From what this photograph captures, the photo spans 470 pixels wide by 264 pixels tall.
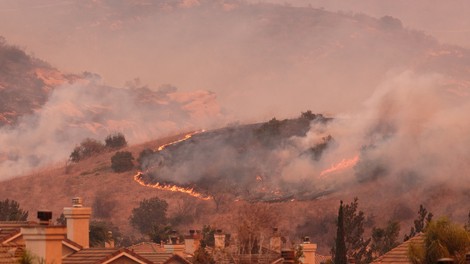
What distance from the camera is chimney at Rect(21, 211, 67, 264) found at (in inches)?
1555

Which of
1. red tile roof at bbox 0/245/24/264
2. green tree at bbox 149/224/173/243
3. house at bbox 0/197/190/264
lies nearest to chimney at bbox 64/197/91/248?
house at bbox 0/197/190/264

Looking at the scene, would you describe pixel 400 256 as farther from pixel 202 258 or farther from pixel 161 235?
pixel 161 235

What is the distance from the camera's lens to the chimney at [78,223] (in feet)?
181

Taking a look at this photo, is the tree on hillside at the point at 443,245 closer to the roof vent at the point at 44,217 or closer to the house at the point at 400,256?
the house at the point at 400,256

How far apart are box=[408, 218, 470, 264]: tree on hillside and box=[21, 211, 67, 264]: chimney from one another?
1289cm

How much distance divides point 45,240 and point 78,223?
54.1 feet

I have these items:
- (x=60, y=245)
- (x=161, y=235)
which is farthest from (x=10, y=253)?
(x=161, y=235)

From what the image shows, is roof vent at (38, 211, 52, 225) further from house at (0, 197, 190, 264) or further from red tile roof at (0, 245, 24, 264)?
red tile roof at (0, 245, 24, 264)

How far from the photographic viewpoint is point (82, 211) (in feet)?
182

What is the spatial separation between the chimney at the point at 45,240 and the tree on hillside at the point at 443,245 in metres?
12.9

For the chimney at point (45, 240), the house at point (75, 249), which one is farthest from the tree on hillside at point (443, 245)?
the chimney at point (45, 240)

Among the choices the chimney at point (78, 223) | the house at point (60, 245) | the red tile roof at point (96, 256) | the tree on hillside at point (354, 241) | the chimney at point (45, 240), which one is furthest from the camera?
the tree on hillside at point (354, 241)

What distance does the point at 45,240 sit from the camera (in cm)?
3959

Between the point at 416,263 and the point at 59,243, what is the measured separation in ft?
43.4
